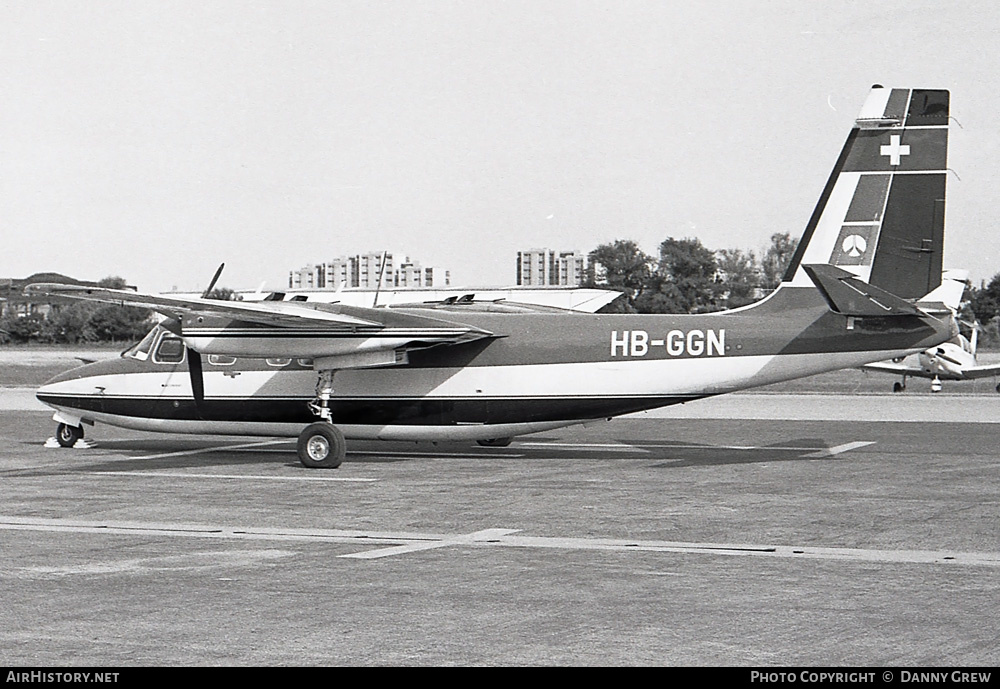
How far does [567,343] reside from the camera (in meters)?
20.6

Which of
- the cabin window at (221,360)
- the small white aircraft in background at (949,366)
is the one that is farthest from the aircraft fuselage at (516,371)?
the small white aircraft in background at (949,366)

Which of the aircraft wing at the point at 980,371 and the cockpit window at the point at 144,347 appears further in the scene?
the aircraft wing at the point at 980,371

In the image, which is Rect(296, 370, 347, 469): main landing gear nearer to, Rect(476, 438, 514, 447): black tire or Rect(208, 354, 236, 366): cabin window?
Rect(208, 354, 236, 366): cabin window

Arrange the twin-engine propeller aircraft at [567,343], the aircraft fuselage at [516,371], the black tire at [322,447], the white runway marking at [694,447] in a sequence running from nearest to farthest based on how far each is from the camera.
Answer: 1. the twin-engine propeller aircraft at [567,343]
2. the aircraft fuselage at [516,371]
3. the black tire at [322,447]
4. the white runway marking at [694,447]

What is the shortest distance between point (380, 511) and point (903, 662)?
8.65 meters

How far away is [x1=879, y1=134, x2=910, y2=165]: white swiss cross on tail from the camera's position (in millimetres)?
19812

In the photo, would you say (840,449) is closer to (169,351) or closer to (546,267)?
(169,351)

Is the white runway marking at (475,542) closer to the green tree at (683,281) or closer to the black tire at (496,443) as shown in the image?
the black tire at (496,443)

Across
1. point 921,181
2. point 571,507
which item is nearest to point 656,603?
point 571,507

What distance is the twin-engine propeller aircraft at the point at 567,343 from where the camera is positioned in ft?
63.9

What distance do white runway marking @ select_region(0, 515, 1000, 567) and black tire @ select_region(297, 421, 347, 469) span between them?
609 cm

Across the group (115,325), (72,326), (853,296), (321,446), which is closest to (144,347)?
(321,446)

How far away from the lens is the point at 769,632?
8617mm

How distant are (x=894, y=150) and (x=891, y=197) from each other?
783 mm
